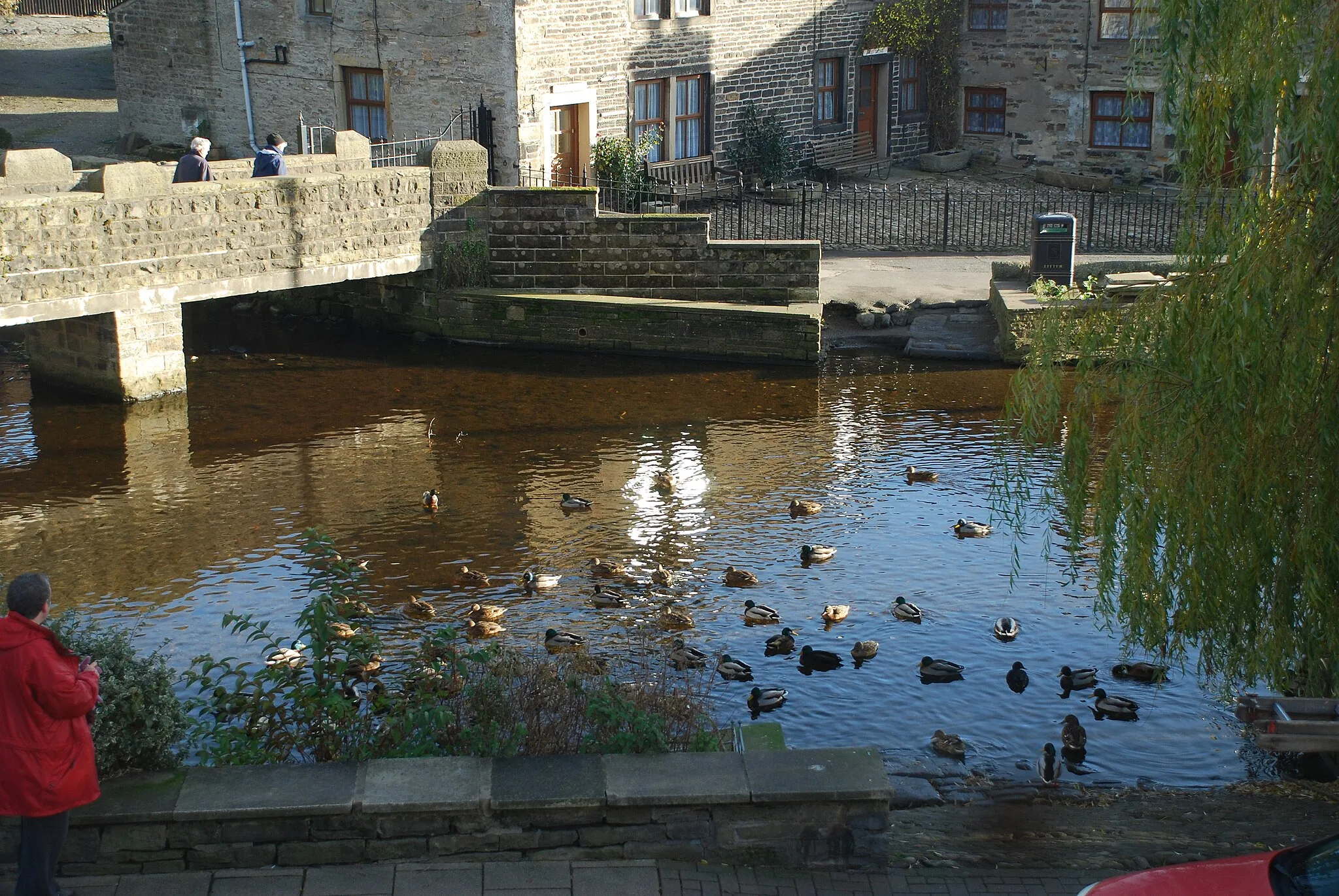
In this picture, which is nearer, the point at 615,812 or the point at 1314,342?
the point at 615,812

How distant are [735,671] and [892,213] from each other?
1794 centimetres

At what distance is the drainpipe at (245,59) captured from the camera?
87.6 ft

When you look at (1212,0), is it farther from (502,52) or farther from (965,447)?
(502,52)

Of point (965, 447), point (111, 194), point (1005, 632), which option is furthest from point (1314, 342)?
point (111, 194)

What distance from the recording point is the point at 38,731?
19.3 feet

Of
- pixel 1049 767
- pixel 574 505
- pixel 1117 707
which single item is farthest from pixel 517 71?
pixel 1049 767

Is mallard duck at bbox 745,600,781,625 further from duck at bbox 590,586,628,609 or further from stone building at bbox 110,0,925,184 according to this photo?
stone building at bbox 110,0,925,184

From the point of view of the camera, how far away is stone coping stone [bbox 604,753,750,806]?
6469 millimetres

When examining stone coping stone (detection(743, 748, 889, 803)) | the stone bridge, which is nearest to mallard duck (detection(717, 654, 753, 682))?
stone coping stone (detection(743, 748, 889, 803))

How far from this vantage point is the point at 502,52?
913 inches

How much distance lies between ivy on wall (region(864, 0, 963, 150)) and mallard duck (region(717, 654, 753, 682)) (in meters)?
22.8

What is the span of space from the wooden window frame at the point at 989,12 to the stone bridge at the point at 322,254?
14.2 m

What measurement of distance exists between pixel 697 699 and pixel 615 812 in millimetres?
3006

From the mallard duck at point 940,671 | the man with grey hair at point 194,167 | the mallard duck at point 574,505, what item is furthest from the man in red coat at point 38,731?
the man with grey hair at point 194,167
